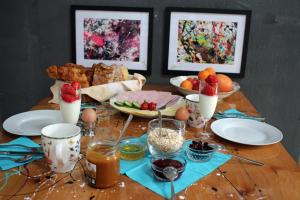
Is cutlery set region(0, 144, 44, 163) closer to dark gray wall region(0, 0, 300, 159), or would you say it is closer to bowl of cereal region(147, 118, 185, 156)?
bowl of cereal region(147, 118, 185, 156)

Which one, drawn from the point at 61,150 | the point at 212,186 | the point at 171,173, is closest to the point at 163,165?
the point at 171,173

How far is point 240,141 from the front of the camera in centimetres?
127

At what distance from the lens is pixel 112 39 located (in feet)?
6.93

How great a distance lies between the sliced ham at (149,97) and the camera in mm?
1597

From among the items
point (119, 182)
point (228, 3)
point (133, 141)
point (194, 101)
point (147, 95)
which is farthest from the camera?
point (228, 3)

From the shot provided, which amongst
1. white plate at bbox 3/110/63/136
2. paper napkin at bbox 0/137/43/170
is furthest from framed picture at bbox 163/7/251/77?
paper napkin at bbox 0/137/43/170

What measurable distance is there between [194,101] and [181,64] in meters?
0.76

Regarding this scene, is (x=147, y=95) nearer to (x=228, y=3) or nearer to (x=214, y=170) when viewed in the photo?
(x=214, y=170)

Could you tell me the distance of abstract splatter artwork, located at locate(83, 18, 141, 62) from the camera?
209cm

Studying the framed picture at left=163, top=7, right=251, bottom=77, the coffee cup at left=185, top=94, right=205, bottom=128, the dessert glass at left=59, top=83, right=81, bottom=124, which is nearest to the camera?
the dessert glass at left=59, top=83, right=81, bottom=124

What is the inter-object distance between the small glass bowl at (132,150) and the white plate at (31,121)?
0.32 meters

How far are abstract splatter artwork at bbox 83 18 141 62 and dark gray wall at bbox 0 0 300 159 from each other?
0.35ft

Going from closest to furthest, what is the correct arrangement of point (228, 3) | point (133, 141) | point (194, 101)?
point (133, 141) → point (194, 101) → point (228, 3)

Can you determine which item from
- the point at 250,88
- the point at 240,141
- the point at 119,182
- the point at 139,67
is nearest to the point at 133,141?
the point at 119,182
